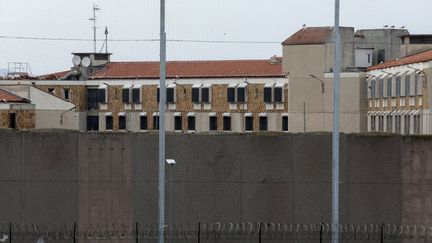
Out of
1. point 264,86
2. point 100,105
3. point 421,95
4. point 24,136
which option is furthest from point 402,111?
point 24,136

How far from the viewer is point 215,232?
3036 cm

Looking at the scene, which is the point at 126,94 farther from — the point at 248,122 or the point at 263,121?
the point at 263,121

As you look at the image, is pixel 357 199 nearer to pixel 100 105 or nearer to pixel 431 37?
pixel 431 37

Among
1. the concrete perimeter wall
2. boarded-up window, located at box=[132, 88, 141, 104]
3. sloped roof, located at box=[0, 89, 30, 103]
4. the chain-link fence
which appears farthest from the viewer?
boarded-up window, located at box=[132, 88, 141, 104]

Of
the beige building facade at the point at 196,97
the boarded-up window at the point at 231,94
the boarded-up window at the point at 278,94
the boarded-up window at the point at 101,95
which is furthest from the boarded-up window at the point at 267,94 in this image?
the boarded-up window at the point at 101,95

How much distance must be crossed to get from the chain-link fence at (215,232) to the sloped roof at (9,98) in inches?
1167

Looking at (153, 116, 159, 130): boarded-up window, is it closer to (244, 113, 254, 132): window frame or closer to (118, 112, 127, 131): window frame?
(118, 112, 127, 131): window frame

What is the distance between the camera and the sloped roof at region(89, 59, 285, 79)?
75812mm

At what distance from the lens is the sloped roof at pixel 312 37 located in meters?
69.7

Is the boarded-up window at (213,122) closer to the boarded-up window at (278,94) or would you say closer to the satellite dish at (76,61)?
the boarded-up window at (278,94)

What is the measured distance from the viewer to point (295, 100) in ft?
226

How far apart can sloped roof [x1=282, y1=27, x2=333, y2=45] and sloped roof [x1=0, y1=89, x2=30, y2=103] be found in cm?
1546

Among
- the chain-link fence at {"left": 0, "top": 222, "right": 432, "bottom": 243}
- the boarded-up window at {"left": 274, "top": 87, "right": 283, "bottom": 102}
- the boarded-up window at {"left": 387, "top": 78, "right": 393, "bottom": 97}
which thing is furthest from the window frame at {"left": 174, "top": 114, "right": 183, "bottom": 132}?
the chain-link fence at {"left": 0, "top": 222, "right": 432, "bottom": 243}

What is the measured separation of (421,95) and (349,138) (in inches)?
1032
